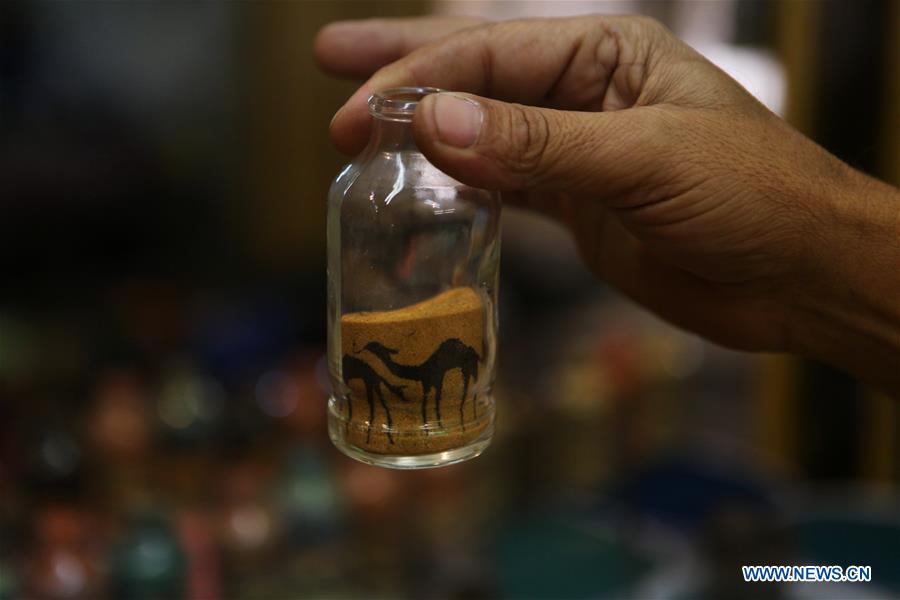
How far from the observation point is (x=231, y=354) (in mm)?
2645

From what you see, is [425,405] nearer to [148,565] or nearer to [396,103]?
[396,103]

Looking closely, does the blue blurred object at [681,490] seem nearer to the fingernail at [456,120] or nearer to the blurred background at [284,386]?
the blurred background at [284,386]

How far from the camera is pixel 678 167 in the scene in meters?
0.88

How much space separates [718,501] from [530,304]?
1.21 m

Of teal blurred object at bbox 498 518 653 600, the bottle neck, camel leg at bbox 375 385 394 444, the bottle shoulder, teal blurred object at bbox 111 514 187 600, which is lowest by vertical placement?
teal blurred object at bbox 498 518 653 600

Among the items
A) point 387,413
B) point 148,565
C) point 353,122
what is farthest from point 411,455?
point 148,565

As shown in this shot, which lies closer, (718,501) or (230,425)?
(230,425)

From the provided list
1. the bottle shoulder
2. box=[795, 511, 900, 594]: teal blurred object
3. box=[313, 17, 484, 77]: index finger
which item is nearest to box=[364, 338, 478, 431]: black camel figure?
the bottle shoulder

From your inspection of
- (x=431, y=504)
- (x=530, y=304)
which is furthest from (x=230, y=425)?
(x=530, y=304)

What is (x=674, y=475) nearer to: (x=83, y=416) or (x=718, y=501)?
(x=718, y=501)

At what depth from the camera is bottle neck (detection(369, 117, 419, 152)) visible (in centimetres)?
87

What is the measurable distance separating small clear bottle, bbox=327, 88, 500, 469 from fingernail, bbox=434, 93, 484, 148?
8 centimetres

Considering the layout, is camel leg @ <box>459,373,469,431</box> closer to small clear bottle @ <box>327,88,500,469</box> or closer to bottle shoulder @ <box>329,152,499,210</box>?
small clear bottle @ <box>327,88,500,469</box>

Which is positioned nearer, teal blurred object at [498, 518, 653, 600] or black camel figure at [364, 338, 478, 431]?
black camel figure at [364, 338, 478, 431]
